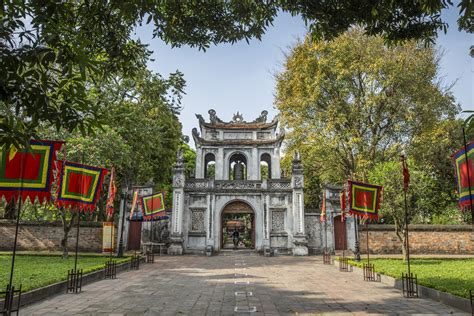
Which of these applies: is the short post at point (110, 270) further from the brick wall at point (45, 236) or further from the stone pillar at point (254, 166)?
the stone pillar at point (254, 166)

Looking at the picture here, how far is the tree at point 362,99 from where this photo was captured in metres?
23.8

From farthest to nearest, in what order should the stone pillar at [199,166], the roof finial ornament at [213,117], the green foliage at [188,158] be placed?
the green foliage at [188,158] → the roof finial ornament at [213,117] → the stone pillar at [199,166]

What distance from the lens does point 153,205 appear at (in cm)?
1952

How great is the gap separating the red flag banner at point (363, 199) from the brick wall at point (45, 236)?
16658 mm

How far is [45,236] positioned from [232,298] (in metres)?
19.0

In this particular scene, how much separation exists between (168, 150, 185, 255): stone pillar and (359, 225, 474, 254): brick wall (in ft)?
40.1

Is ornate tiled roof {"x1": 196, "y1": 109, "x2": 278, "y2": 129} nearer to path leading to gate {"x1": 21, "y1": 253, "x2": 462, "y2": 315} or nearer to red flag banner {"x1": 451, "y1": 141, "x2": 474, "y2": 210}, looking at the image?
path leading to gate {"x1": 21, "y1": 253, "x2": 462, "y2": 315}

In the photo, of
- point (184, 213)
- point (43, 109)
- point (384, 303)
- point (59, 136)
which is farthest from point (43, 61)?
point (184, 213)

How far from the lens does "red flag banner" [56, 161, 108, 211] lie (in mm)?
9484

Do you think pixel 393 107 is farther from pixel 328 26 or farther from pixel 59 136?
pixel 59 136

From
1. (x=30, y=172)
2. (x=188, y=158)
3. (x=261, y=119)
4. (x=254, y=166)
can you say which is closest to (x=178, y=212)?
(x=254, y=166)

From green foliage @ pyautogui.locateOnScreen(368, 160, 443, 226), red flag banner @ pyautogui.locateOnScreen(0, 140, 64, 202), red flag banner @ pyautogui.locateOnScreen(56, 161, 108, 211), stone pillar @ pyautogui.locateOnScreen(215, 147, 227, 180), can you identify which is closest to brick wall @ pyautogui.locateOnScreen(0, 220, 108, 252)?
stone pillar @ pyautogui.locateOnScreen(215, 147, 227, 180)

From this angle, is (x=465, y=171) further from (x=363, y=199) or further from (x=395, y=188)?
(x=395, y=188)

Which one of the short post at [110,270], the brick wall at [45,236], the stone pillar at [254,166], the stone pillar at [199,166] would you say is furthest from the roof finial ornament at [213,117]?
the short post at [110,270]
